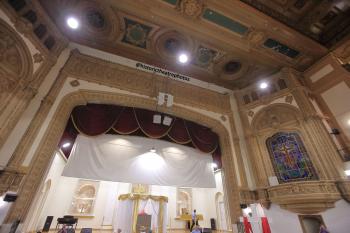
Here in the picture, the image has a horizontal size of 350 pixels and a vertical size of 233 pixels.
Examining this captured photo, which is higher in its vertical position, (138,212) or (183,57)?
(183,57)

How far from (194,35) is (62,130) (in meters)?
4.11

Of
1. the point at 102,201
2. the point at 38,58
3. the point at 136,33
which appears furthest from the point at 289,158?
the point at 102,201

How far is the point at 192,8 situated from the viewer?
405 cm

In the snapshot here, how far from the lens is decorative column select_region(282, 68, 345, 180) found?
149 inches

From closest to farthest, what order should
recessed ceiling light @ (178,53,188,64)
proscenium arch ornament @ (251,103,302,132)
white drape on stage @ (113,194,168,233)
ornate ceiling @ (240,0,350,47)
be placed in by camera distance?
ornate ceiling @ (240,0,350,47)
proscenium arch ornament @ (251,103,302,132)
recessed ceiling light @ (178,53,188,64)
white drape on stage @ (113,194,168,233)

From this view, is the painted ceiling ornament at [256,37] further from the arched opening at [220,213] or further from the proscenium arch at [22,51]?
the arched opening at [220,213]

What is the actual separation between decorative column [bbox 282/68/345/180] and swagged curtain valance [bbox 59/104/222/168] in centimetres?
256

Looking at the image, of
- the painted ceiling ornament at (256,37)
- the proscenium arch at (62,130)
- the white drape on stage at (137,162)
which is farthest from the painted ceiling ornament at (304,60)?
the white drape on stage at (137,162)

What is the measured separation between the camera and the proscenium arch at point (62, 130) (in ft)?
9.62

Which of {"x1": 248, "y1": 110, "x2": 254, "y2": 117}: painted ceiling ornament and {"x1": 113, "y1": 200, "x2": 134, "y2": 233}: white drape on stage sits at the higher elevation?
{"x1": 248, "y1": 110, "x2": 254, "y2": 117}: painted ceiling ornament

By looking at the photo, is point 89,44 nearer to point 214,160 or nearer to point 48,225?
point 214,160

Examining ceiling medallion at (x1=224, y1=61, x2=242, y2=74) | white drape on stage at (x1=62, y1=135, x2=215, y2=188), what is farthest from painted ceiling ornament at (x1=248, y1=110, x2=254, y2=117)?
white drape on stage at (x1=62, y1=135, x2=215, y2=188)

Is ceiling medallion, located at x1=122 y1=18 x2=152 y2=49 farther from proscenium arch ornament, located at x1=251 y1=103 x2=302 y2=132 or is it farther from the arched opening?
the arched opening

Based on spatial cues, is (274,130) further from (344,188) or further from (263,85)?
(344,188)
